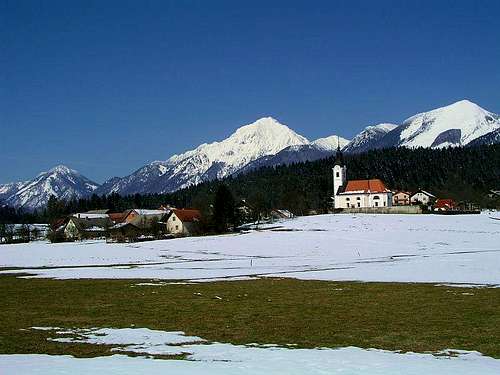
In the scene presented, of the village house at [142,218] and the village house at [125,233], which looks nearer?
the village house at [125,233]

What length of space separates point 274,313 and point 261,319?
5.95 feet

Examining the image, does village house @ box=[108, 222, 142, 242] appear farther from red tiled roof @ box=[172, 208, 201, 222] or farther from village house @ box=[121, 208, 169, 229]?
red tiled roof @ box=[172, 208, 201, 222]

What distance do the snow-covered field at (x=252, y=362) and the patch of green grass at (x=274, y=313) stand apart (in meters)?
1.08

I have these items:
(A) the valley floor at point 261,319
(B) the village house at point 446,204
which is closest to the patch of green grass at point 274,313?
(A) the valley floor at point 261,319

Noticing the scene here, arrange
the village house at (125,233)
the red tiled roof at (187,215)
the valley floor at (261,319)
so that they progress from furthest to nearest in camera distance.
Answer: the red tiled roof at (187,215) < the village house at (125,233) < the valley floor at (261,319)

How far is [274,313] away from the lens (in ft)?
84.0

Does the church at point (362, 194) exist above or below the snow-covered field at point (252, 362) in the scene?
above

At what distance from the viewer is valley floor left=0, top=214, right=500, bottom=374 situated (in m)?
15.5

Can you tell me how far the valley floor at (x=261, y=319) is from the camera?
15.5m

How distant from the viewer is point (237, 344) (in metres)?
18.4

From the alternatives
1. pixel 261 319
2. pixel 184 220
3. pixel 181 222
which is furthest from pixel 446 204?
pixel 261 319

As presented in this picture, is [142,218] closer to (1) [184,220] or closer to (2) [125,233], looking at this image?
(1) [184,220]

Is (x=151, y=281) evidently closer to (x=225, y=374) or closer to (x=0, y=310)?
(x=0, y=310)

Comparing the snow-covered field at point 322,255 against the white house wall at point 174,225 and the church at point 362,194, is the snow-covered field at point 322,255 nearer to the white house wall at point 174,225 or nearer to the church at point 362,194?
the white house wall at point 174,225
